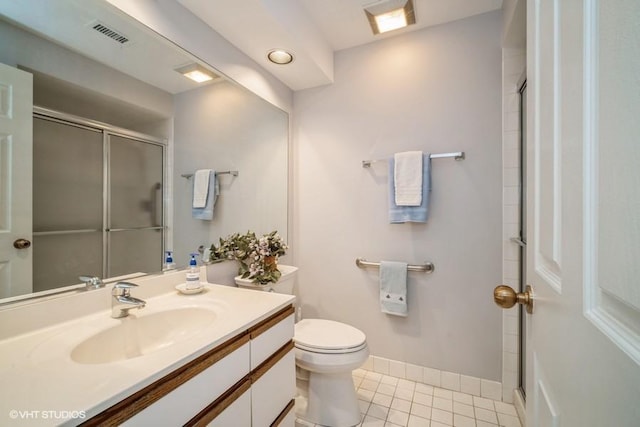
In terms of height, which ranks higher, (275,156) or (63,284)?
(275,156)

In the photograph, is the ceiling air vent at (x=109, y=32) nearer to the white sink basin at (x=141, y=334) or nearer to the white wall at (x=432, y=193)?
the white sink basin at (x=141, y=334)

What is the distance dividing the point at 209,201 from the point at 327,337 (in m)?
1.06

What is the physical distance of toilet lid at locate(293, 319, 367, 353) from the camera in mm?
1490

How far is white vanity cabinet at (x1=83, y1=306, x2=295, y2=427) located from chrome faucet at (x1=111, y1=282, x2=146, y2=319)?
1.33 ft

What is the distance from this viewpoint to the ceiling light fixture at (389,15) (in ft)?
5.30

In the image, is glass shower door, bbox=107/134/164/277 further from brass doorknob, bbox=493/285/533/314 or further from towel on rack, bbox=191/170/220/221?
brass doorknob, bbox=493/285/533/314

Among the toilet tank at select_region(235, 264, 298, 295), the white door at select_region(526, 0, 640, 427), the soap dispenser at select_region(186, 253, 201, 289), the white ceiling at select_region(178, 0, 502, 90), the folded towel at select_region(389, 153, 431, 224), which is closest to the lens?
the white door at select_region(526, 0, 640, 427)

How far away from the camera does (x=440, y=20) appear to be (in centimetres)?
179

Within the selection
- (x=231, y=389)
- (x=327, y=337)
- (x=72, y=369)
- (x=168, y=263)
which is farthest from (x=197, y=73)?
(x=327, y=337)

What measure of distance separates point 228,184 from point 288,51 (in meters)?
0.93

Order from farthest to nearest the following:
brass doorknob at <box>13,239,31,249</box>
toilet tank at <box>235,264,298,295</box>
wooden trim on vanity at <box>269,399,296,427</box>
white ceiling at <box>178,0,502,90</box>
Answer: toilet tank at <box>235,264,298,295</box> < white ceiling at <box>178,0,502,90</box> < wooden trim on vanity at <box>269,399,296,427</box> < brass doorknob at <box>13,239,31,249</box>

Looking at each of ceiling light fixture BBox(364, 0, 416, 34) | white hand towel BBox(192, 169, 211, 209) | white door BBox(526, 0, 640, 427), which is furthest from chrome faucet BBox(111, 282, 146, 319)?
ceiling light fixture BBox(364, 0, 416, 34)

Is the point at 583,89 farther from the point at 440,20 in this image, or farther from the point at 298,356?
the point at 440,20

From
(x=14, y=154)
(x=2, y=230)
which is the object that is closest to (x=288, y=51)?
(x=14, y=154)
